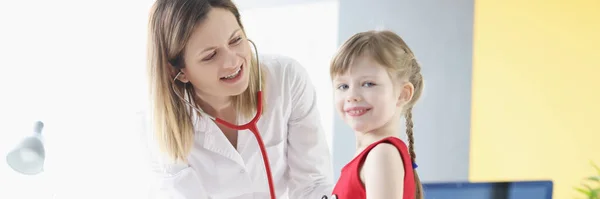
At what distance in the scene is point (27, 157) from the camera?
4.42 ft

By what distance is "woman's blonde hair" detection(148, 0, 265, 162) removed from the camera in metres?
1.26

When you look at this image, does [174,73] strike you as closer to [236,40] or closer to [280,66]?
[236,40]

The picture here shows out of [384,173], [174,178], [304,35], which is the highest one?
[304,35]

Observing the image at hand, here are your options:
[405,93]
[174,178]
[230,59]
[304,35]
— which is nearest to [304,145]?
[174,178]

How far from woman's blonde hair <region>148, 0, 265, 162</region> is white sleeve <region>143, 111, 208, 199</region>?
0.04m

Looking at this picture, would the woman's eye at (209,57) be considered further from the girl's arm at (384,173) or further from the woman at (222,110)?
the girl's arm at (384,173)

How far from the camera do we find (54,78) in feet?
10.4

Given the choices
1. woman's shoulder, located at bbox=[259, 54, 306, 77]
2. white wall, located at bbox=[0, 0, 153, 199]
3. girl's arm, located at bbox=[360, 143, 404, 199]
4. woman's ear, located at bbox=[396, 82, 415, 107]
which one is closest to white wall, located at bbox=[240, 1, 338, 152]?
white wall, located at bbox=[0, 0, 153, 199]

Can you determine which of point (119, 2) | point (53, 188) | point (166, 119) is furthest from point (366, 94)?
point (119, 2)

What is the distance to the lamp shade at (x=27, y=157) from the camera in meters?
1.35

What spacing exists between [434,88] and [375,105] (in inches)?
94.9

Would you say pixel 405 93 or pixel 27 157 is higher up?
pixel 405 93

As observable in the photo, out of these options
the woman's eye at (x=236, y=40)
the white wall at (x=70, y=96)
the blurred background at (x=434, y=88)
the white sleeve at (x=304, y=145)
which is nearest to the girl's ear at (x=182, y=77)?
the woman's eye at (x=236, y=40)

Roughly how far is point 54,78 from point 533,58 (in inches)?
87.7
